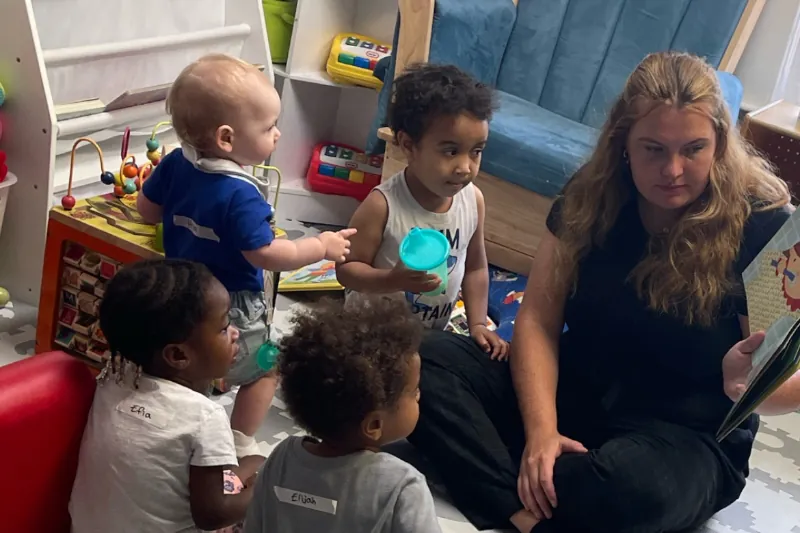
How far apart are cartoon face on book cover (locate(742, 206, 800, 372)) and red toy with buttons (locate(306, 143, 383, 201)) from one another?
1444 millimetres

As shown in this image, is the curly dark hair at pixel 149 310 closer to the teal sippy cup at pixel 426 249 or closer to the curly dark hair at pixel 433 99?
the teal sippy cup at pixel 426 249

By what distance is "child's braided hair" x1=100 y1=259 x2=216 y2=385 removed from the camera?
1.02m

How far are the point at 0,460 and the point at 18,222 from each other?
814 millimetres

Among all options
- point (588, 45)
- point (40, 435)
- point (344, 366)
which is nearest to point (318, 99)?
point (588, 45)

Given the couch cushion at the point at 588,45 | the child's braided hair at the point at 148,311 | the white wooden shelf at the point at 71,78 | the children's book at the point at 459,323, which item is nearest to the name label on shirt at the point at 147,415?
the child's braided hair at the point at 148,311

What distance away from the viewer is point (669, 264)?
1307 millimetres

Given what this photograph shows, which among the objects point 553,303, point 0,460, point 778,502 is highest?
point 553,303

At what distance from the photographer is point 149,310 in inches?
40.1

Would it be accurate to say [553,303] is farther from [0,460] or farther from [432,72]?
[0,460]

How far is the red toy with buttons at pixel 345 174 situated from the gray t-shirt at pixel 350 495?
1.62m

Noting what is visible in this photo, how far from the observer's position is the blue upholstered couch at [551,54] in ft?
6.95

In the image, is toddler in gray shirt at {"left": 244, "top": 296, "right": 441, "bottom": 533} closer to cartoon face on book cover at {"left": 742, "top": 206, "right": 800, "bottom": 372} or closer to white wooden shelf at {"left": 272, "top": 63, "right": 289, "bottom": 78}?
cartoon face on book cover at {"left": 742, "top": 206, "right": 800, "bottom": 372}

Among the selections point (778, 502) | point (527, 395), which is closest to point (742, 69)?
point (778, 502)

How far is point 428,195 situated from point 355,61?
1050 mm
